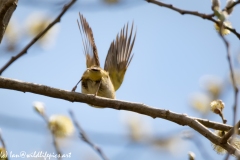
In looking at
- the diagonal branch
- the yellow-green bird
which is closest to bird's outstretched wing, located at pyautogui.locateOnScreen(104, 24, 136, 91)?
the yellow-green bird

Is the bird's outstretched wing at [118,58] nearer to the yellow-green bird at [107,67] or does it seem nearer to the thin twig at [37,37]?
the yellow-green bird at [107,67]

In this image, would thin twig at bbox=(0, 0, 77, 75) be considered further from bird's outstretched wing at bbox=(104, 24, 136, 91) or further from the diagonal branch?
bird's outstretched wing at bbox=(104, 24, 136, 91)

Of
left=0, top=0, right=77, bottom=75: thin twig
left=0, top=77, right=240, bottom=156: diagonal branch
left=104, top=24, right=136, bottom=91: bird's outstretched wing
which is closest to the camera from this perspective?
left=0, top=0, right=77, bottom=75: thin twig

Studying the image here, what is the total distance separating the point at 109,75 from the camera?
450 centimetres

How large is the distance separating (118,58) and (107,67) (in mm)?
160

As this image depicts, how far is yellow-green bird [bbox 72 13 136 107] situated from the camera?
3891mm

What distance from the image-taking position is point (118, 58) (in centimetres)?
466

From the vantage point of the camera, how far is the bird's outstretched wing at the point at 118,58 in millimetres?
4527

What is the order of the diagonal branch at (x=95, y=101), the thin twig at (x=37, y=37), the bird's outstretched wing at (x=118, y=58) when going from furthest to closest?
1. the bird's outstretched wing at (x=118, y=58)
2. the diagonal branch at (x=95, y=101)
3. the thin twig at (x=37, y=37)

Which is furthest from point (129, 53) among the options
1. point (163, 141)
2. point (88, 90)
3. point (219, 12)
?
point (219, 12)

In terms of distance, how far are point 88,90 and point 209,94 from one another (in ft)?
3.73

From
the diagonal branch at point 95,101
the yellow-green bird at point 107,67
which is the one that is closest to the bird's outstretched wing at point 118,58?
the yellow-green bird at point 107,67

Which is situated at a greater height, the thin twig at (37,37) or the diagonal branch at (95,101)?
the thin twig at (37,37)

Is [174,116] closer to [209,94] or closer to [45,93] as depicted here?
[209,94]
